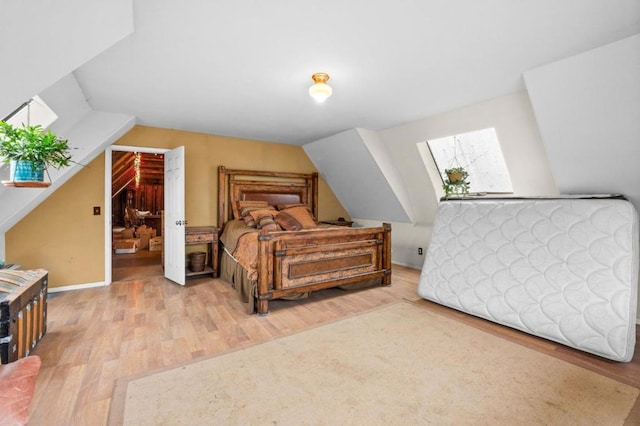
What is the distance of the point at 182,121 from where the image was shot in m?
4.10

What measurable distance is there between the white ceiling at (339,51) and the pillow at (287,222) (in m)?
1.59

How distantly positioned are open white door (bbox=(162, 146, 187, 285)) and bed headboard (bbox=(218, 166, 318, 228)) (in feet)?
2.52

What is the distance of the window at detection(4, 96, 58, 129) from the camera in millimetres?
2541

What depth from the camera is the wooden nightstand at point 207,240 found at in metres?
4.29

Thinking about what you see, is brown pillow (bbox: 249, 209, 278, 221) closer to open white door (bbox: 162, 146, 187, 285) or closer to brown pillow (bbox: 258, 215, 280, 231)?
brown pillow (bbox: 258, 215, 280, 231)

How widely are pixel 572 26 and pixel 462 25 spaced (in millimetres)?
759

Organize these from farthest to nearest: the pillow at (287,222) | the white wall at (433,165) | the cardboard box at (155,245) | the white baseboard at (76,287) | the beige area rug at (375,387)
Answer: the cardboard box at (155,245)
the pillow at (287,222)
the white baseboard at (76,287)
the white wall at (433,165)
the beige area rug at (375,387)

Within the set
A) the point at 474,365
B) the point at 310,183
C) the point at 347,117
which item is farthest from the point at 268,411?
the point at 310,183

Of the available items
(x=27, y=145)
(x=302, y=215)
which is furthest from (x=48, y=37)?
(x=302, y=215)

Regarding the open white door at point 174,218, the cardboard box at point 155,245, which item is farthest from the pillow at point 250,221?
the cardboard box at point 155,245

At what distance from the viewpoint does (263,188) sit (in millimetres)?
5234

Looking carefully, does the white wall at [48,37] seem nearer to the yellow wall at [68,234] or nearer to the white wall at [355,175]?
the yellow wall at [68,234]

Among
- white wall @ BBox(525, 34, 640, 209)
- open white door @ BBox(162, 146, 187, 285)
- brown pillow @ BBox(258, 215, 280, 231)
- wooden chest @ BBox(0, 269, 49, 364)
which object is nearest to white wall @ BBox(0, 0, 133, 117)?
wooden chest @ BBox(0, 269, 49, 364)

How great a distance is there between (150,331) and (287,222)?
88.8 inches
